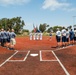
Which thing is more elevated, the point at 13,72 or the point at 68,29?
the point at 68,29

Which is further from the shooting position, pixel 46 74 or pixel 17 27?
pixel 17 27

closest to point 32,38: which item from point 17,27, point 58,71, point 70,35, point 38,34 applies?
point 38,34

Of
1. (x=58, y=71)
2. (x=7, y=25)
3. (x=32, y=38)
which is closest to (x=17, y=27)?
(x=7, y=25)

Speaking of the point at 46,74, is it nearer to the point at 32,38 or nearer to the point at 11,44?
the point at 11,44

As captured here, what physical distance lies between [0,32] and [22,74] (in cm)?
1194

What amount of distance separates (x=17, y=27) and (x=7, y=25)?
4.10 meters

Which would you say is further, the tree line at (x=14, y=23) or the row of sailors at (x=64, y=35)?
the tree line at (x=14, y=23)

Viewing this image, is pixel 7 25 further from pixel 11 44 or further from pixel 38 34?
pixel 11 44

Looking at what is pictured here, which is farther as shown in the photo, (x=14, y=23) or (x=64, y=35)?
(x=14, y=23)

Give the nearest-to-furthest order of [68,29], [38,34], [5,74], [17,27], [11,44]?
1. [5,74]
2. [11,44]
3. [68,29]
4. [38,34]
5. [17,27]

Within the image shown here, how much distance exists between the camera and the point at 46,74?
10.2 m

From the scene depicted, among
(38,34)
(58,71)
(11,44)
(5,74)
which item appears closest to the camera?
(5,74)

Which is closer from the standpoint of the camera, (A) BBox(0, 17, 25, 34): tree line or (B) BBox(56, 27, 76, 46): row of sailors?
(B) BBox(56, 27, 76, 46): row of sailors

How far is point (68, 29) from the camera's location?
22.8 meters
